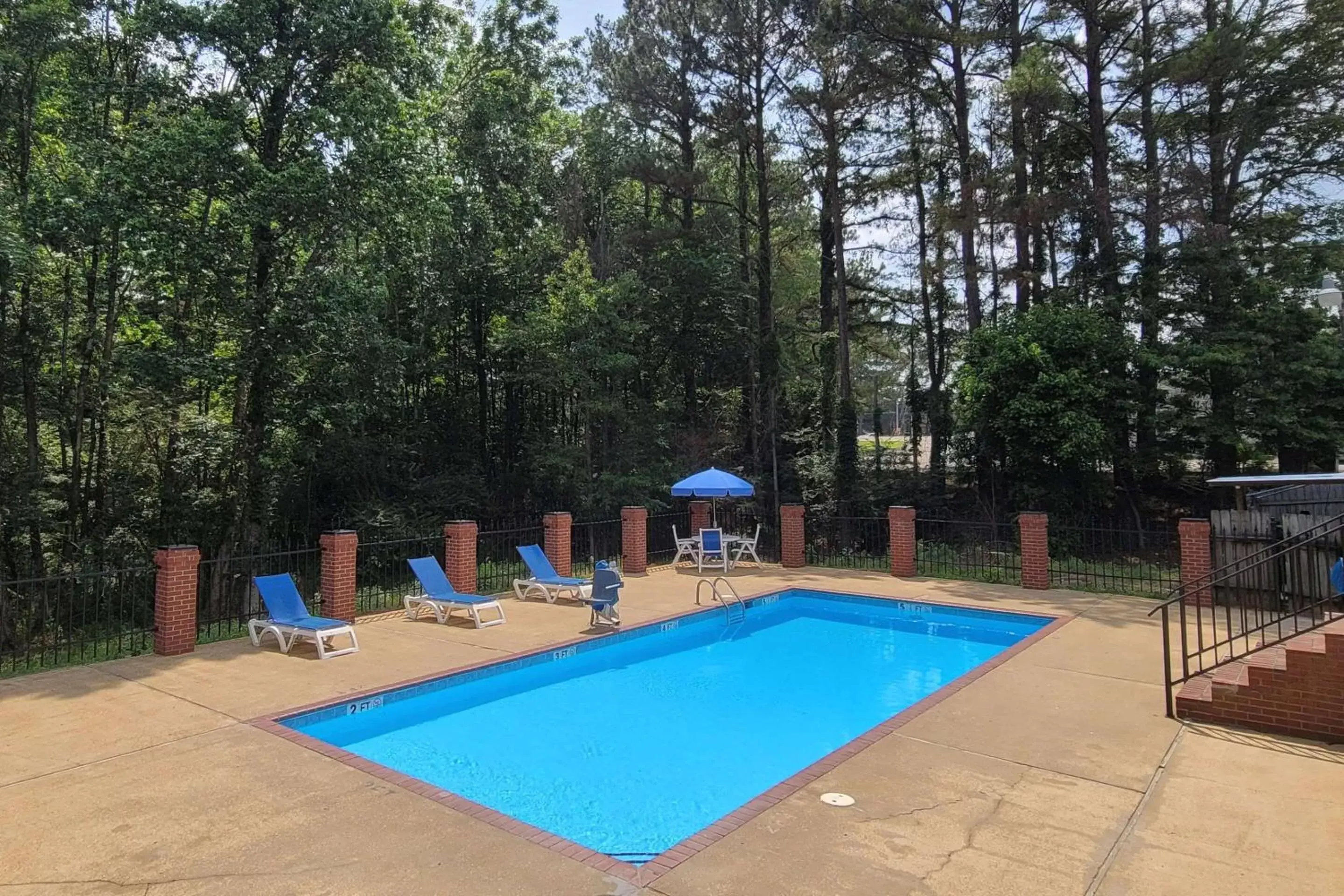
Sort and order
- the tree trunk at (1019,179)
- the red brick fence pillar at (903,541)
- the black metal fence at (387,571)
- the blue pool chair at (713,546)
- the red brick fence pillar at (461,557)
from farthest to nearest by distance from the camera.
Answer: the tree trunk at (1019,179) < the blue pool chair at (713,546) < the red brick fence pillar at (903,541) < the red brick fence pillar at (461,557) < the black metal fence at (387,571)

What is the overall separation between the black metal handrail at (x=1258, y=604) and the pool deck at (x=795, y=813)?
2.14 ft

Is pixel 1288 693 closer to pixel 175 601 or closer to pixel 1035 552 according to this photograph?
pixel 1035 552

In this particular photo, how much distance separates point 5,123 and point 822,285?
68.3 feet

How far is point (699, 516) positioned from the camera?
54.4 feet

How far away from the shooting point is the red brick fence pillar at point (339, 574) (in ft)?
31.8

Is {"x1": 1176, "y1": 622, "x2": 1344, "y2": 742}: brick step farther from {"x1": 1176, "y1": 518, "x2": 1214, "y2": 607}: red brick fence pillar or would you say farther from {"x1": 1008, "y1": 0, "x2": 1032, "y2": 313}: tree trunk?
{"x1": 1008, "y1": 0, "x2": 1032, "y2": 313}: tree trunk

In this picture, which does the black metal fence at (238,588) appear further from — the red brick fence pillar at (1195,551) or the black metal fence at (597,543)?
the red brick fence pillar at (1195,551)

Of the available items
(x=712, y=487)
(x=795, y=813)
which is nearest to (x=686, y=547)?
(x=712, y=487)

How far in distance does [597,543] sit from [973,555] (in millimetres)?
8045

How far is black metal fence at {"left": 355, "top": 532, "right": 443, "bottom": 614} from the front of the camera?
37.1 feet

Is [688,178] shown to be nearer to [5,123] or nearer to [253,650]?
[5,123]

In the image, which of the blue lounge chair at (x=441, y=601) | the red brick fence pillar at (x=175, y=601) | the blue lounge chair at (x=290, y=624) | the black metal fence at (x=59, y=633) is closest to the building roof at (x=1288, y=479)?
the blue lounge chair at (x=441, y=601)

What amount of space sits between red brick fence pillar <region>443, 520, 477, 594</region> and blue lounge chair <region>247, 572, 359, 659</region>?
A: 9.13 ft

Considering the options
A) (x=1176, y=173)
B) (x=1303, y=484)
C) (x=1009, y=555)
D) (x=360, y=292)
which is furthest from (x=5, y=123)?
(x=1176, y=173)
